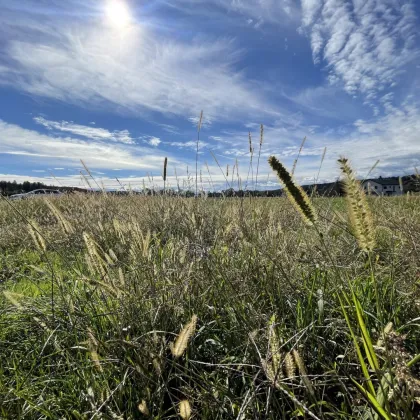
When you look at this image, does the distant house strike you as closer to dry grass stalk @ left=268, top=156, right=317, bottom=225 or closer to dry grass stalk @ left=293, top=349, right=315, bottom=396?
dry grass stalk @ left=268, top=156, right=317, bottom=225

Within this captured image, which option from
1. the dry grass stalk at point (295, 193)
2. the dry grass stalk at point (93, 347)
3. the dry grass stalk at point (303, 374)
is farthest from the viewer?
the dry grass stalk at point (93, 347)

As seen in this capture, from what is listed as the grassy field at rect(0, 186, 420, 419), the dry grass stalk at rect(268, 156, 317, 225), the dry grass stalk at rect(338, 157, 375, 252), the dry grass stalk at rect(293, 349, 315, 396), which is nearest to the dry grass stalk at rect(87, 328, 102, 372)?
the grassy field at rect(0, 186, 420, 419)

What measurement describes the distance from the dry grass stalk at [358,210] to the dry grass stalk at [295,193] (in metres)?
0.13

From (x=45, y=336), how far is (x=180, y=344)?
3.54 ft

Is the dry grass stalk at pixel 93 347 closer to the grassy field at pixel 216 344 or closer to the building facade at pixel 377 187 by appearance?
the grassy field at pixel 216 344

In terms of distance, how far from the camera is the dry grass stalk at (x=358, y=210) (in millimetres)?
1081

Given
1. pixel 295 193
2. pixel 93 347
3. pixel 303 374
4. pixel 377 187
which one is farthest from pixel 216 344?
pixel 377 187

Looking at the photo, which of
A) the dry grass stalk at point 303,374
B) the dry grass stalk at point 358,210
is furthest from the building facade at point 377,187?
the dry grass stalk at point 303,374

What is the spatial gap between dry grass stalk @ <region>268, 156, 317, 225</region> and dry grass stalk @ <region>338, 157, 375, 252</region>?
0.13m

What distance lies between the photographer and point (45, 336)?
1810mm

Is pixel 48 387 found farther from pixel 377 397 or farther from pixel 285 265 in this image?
pixel 285 265

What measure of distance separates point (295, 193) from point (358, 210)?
0.22 m

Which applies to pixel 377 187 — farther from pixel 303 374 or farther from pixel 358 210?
pixel 303 374

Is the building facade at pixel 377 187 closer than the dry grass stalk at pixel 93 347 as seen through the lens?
No
